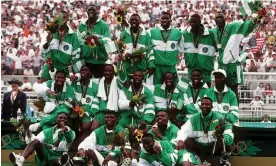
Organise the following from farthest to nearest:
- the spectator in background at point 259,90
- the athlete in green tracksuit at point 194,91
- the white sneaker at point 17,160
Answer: the spectator in background at point 259,90 < the athlete in green tracksuit at point 194,91 < the white sneaker at point 17,160

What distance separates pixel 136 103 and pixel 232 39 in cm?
196

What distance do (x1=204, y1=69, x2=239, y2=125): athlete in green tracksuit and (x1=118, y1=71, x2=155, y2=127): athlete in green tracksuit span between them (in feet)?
3.33

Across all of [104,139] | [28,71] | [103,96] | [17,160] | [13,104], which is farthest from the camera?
[28,71]

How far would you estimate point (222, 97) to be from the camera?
14.7 m

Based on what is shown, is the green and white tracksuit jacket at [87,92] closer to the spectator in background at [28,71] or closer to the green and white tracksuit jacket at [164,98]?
the green and white tracksuit jacket at [164,98]

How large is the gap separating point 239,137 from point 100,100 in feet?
7.99

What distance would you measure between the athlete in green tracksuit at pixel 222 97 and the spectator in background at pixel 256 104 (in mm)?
2892

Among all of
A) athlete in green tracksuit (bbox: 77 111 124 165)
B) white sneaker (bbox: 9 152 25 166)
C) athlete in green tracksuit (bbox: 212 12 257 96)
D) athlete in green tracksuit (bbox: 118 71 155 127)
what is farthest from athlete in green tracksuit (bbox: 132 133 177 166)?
athlete in green tracksuit (bbox: 212 12 257 96)

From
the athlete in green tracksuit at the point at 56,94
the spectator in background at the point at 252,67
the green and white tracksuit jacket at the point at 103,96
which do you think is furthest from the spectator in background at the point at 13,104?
the spectator in background at the point at 252,67

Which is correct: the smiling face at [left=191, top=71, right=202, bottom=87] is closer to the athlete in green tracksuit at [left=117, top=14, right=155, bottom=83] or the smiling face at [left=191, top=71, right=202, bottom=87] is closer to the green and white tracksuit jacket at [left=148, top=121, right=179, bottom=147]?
the athlete in green tracksuit at [left=117, top=14, right=155, bottom=83]

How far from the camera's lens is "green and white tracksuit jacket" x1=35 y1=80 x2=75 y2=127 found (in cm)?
1521

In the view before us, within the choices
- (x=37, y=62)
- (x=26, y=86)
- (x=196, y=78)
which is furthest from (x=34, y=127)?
(x=37, y=62)

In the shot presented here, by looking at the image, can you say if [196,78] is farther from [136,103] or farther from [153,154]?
[153,154]

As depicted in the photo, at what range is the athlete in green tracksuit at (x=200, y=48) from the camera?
51.3ft
